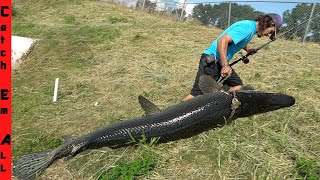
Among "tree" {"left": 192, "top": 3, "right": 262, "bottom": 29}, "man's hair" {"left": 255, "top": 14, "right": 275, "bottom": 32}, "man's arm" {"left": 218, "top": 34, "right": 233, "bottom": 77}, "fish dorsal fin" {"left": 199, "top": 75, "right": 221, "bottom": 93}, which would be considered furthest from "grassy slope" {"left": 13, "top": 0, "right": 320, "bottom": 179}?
"tree" {"left": 192, "top": 3, "right": 262, "bottom": 29}

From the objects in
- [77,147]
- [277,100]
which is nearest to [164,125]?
[77,147]

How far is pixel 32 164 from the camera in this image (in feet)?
15.7

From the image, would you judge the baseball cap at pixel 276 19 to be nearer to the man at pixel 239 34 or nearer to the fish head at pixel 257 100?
the man at pixel 239 34

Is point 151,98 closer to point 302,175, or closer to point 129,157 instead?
point 129,157

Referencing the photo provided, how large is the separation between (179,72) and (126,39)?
4.57 meters

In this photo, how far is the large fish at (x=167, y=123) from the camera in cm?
470

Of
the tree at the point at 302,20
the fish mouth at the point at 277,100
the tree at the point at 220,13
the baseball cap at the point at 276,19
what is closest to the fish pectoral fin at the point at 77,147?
the fish mouth at the point at 277,100

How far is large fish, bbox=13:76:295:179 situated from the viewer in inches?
185

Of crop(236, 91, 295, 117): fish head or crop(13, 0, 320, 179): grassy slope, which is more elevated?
crop(236, 91, 295, 117): fish head

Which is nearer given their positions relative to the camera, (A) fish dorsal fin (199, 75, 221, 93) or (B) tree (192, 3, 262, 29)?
(A) fish dorsal fin (199, 75, 221, 93)

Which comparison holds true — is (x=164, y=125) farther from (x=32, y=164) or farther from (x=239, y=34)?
(x=32, y=164)

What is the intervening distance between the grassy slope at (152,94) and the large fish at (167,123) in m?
0.36

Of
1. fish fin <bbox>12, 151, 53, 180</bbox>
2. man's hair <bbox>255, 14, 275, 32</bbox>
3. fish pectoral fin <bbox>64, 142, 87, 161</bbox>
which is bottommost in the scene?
fish fin <bbox>12, 151, 53, 180</bbox>

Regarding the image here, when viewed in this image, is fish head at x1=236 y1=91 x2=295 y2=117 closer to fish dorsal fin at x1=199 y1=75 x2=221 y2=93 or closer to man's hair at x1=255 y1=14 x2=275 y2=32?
fish dorsal fin at x1=199 y1=75 x2=221 y2=93
